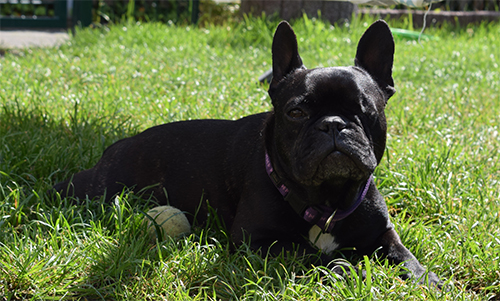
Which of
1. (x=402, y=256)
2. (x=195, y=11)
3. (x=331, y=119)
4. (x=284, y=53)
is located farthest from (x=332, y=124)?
(x=195, y=11)

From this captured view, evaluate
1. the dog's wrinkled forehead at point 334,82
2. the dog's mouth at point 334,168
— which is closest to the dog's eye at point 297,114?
the dog's wrinkled forehead at point 334,82

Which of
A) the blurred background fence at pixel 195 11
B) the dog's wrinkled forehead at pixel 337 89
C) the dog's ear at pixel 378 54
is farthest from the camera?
the blurred background fence at pixel 195 11

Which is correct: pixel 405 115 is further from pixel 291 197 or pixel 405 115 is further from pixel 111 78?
pixel 111 78

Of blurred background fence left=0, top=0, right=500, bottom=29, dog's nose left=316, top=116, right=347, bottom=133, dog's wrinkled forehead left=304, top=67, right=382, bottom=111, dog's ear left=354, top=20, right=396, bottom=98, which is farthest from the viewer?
blurred background fence left=0, top=0, right=500, bottom=29

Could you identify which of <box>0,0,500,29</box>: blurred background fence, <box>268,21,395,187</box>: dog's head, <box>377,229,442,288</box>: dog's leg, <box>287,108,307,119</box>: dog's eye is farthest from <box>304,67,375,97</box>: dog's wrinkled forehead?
<box>0,0,500,29</box>: blurred background fence

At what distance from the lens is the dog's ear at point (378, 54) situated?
2.73 metres

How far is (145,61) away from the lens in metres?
6.59

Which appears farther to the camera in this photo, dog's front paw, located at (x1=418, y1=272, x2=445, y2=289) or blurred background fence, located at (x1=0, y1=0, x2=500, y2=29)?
blurred background fence, located at (x1=0, y1=0, x2=500, y2=29)

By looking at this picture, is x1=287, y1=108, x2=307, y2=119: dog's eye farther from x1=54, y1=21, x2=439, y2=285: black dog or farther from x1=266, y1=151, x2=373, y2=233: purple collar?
x1=266, y1=151, x2=373, y2=233: purple collar

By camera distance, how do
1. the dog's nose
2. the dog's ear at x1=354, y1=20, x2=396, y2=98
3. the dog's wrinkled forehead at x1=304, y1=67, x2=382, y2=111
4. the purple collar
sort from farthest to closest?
1. the dog's ear at x1=354, y1=20, x2=396, y2=98
2. the purple collar
3. the dog's wrinkled forehead at x1=304, y1=67, x2=382, y2=111
4. the dog's nose

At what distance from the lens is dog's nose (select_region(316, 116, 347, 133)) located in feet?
7.57

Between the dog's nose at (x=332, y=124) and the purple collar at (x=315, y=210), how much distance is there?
39 centimetres

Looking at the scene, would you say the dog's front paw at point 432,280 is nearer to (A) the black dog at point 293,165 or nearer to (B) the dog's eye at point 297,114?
(A) the black dog at point 293,165

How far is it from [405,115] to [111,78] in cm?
307
